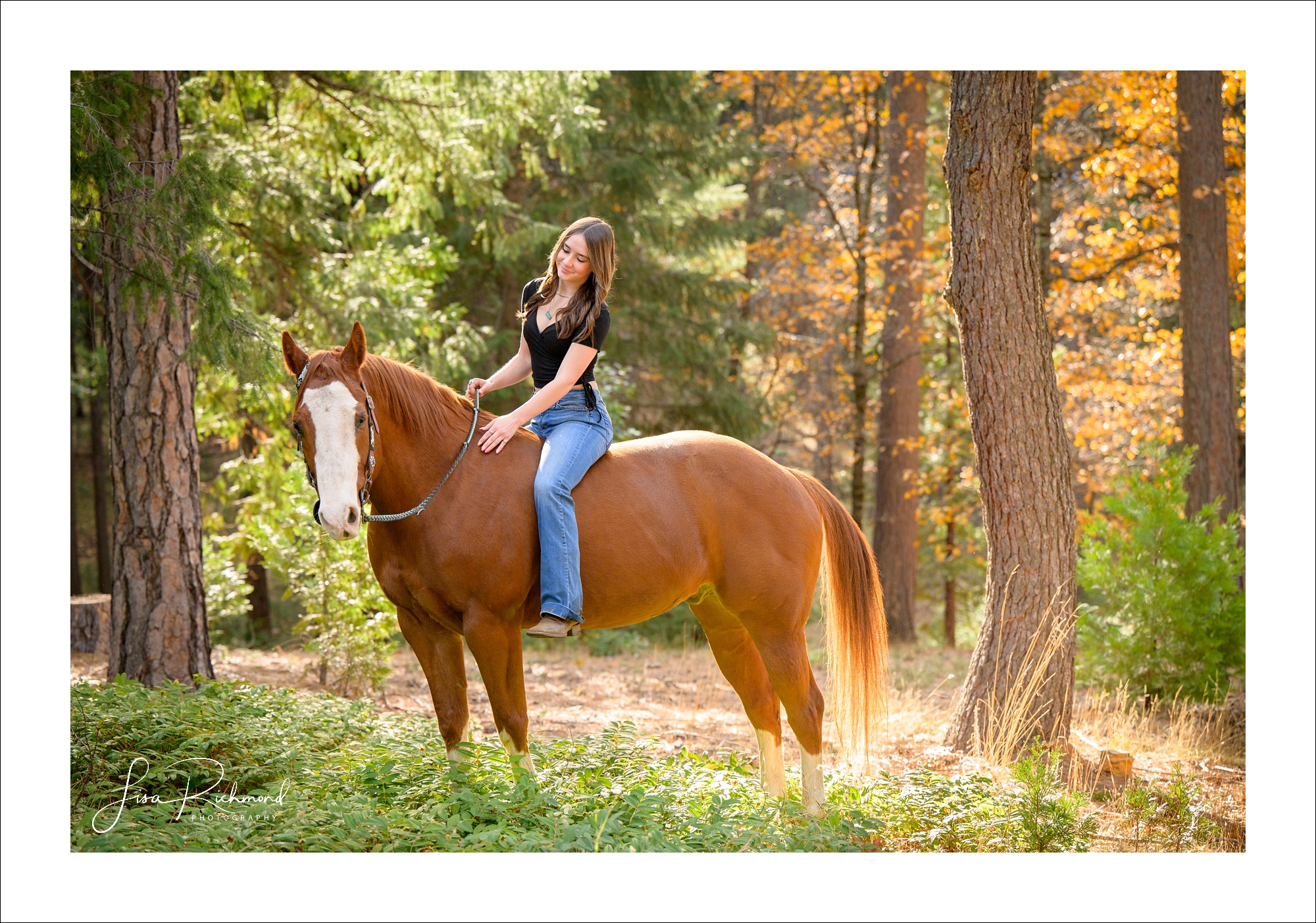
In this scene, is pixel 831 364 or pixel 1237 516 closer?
pixel 1237 516

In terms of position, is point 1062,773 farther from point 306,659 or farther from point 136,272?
point 306,659

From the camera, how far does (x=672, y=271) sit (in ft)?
42.5

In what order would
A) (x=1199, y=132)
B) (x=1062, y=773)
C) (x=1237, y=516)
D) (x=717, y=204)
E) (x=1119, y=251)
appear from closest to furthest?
(x=1062, y=773)
(x=1237, y=516)
(x=1199, y=132)
(x=1119, y=251)
(x=717, y=204)

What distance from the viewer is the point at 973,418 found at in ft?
18.9

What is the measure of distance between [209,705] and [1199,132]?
34.8 feet

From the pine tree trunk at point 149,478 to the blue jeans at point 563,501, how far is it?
297 cm

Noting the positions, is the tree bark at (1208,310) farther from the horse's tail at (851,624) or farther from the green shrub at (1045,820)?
the green shrub at (1045,820)

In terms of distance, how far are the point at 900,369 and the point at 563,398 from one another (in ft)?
30.9

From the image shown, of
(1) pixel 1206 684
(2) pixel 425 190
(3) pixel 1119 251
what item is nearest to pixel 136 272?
(2) pixel 425 190

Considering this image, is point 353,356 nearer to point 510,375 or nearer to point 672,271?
point 510,375

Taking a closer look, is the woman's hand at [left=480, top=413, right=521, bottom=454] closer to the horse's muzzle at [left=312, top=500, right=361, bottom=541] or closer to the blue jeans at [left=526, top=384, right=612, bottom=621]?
the blue jeans at [left=526, top=384, right=612, bottom=621]

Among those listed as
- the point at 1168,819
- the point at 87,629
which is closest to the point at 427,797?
the point at 1168,819

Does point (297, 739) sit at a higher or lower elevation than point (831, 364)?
lower

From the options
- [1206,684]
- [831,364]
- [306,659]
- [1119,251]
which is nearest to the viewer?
[1206,684]
